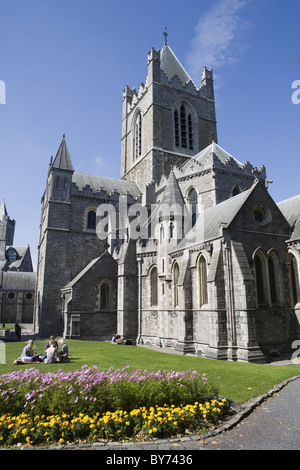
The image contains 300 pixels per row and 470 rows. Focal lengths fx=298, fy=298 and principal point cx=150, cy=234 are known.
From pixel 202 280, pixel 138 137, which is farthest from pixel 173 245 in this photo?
pixel 138 137

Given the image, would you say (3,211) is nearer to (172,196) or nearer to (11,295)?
(11,295)

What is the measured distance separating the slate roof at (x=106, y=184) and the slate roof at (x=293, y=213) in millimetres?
17554

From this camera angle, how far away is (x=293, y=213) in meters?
21.3

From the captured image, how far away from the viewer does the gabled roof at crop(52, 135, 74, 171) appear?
32.5 m

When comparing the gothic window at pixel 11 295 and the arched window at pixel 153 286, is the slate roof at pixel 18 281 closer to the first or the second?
the gothic window at pixel 11 295

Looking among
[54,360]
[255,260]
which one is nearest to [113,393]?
[54,360]

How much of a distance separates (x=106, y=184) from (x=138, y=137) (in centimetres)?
903

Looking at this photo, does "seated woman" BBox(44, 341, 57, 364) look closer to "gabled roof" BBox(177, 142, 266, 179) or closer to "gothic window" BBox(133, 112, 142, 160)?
"gabled roof" BBox(177, 142, 266, 179)

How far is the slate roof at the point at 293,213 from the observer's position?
63.8 ft

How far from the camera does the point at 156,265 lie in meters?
24.1

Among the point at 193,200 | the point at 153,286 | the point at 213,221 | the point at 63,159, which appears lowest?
the point at 153,286

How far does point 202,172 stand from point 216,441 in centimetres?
2457

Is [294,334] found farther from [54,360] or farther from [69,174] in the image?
[69,174]

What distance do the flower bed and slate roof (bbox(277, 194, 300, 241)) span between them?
1414 cm
